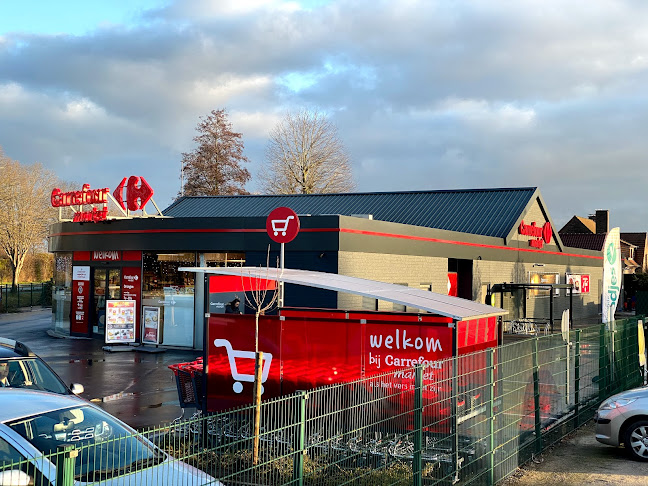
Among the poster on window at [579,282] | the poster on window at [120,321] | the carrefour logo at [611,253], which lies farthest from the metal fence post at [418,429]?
the poster on window at [579,282]

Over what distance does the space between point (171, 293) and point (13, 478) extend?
1913 cm

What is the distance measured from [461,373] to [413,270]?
16.5 meters

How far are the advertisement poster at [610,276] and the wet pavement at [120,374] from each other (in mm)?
9447

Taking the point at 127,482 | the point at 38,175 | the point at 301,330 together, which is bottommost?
the point at 127,482

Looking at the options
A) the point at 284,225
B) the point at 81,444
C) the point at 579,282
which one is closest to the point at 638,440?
the point at 284,225

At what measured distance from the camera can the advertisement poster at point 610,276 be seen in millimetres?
15750

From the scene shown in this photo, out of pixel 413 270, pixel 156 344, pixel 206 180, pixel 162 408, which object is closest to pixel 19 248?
pixel 206 180

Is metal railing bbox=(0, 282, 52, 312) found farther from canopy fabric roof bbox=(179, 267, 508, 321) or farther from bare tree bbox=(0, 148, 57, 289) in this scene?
canopy fabric roof bbox=(179, 267, 508, 321)

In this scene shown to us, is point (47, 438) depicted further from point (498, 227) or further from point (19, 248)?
point (19, 248)

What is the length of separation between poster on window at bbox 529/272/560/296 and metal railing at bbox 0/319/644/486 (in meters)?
25.7

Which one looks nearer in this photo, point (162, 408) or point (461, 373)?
point (461, 373)

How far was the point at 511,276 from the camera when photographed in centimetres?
3412

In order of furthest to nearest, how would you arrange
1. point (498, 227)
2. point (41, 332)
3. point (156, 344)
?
1. point (498, 227)
2. point (41, 332)
3. point (156, 344)

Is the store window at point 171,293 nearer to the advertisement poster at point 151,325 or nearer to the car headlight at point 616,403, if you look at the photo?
the advertisement poster at point 151,325
